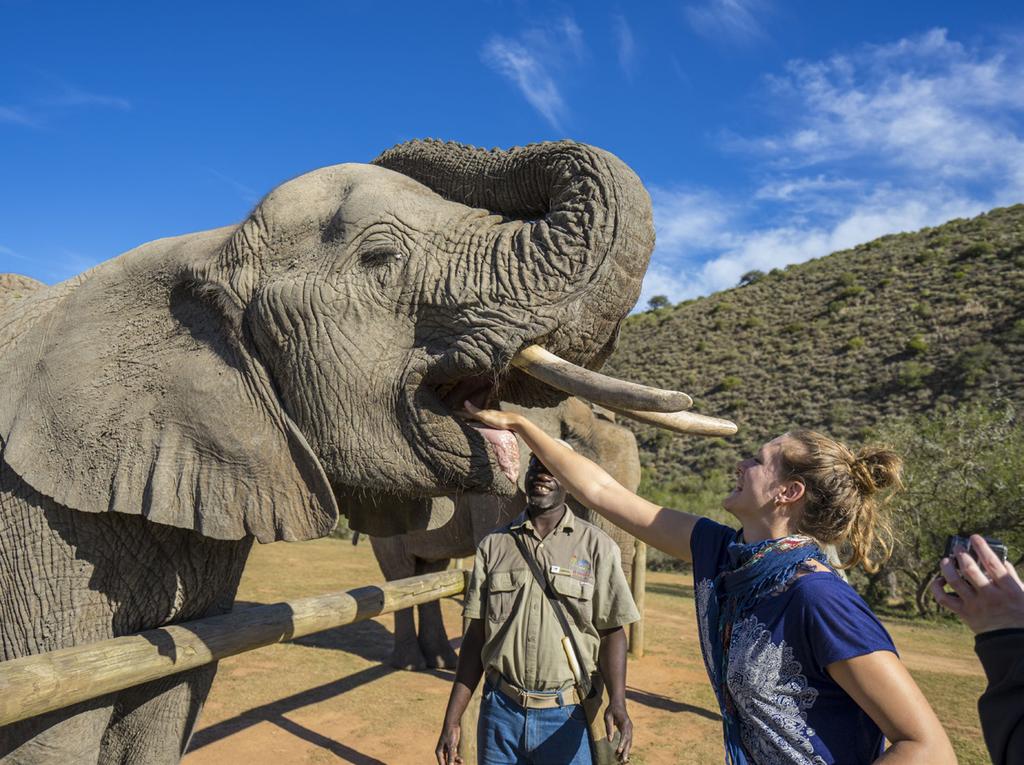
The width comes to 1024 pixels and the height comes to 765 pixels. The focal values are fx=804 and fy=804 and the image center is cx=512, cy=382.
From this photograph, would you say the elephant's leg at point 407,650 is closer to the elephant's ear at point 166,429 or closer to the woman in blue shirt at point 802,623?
the elephant's ear at point 166,429

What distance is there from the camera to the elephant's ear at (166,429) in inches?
83.6

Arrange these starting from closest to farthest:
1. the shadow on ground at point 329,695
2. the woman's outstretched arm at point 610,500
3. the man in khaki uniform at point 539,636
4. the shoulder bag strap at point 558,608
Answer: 1. the woman's outstretched arm at point 610,500
2. the man in khaki uniform at point 539,636
3. the shoulder bag strap at point 558,608
4. the shadow on ground at point 329,695

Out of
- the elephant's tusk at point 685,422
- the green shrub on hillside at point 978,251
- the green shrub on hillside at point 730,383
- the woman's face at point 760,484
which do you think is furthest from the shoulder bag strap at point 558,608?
the green shrub on hillside at point 978,251

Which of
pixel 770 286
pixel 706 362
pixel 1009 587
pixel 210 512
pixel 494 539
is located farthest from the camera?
pixel 770 286

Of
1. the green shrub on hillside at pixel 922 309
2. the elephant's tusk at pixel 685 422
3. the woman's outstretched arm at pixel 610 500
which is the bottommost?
the woman's outstretched arm at pixel 610 500

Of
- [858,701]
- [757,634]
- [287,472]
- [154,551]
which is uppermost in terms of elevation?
[287,472]

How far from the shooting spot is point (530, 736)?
333cm

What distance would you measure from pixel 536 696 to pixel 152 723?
151 cm

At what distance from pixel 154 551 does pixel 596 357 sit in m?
1.39

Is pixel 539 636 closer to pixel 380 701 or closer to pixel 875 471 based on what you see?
pixel 875 471

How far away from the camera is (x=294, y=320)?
7.12 feet

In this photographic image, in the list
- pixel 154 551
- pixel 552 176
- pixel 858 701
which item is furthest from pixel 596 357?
pixel 154 551

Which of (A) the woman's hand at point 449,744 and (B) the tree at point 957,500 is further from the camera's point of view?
(B) the tree at point 957,500

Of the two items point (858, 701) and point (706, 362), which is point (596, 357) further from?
point (706, 362)
